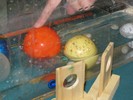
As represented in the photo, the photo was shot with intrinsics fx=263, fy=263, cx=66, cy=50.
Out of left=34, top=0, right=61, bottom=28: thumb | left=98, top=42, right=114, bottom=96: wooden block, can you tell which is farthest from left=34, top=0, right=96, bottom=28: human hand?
left=98, top=42, right=114, bottom=96: wooden block

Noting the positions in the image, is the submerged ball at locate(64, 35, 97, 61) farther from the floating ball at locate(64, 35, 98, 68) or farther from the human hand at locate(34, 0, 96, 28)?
the human hand at locate(34, 0, 96, 28)

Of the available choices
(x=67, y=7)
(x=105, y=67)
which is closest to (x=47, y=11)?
(x=67, y=7)

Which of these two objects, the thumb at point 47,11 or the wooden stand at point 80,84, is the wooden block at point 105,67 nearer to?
the wooden stand at point 80,84

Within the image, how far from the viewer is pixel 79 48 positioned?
2.50ft

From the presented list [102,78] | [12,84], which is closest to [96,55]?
[102,78]

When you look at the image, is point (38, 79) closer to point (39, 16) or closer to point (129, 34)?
point (39, 16)

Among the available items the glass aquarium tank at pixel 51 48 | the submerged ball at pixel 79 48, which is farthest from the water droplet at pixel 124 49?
the submerged ball at pixel 79 48

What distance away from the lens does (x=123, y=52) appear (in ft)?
2.86

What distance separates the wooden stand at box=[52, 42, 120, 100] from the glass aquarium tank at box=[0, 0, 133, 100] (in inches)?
3.0

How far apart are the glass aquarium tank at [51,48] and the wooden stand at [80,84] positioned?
8 cm

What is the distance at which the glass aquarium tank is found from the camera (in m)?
0.71

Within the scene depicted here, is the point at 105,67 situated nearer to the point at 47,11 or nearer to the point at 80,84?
the point at 80,84

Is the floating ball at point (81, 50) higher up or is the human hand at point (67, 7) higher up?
the human hand at point (67, 7)

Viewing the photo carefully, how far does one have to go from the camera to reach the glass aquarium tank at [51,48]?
0.71 m
